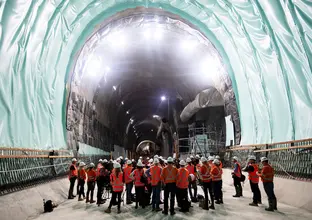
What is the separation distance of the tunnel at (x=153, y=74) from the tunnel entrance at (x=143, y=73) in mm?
86

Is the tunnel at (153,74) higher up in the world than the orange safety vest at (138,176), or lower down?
higher up

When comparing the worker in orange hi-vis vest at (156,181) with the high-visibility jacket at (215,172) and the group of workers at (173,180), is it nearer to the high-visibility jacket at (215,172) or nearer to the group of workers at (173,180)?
the group of workers at (173,180)

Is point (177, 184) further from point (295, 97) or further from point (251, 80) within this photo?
point (251, 80)

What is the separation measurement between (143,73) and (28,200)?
50.8ft

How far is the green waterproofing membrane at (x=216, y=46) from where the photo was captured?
7.23 m

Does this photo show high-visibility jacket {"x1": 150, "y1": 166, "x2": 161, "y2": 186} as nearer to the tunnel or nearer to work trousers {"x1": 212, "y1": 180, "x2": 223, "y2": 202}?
the tunnel

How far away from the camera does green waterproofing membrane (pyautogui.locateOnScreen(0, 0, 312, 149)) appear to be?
7.23 meters

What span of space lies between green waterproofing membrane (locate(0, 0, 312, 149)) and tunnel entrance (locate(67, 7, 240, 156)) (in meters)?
0.89

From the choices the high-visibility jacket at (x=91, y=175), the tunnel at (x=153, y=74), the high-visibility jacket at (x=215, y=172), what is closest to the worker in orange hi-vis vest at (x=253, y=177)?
the tunnel at (x=153, y=74)

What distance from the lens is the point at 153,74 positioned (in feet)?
72.9

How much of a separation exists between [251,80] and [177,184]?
23.5 ft

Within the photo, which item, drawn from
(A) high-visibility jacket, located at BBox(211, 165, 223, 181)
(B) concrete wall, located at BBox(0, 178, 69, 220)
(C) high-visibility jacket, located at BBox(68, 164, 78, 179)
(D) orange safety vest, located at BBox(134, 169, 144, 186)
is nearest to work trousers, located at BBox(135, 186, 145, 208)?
(D) orange safety vest, located at BBox(134, 169, 144, 186)

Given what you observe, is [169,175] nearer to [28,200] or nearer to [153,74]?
[28,200]

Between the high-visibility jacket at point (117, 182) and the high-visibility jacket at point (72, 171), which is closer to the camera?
the high-visibility jacket at point (117, 182)
